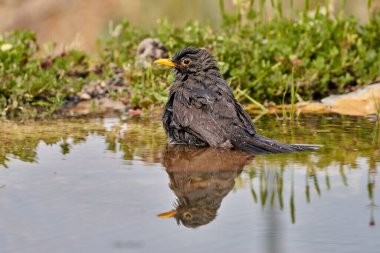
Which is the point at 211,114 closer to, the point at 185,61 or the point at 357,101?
the point at 185,61

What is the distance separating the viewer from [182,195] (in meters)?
4.30

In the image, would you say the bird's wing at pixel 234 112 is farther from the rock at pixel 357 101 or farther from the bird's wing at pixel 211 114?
the rock at pixel 357 101

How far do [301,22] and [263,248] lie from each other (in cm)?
614

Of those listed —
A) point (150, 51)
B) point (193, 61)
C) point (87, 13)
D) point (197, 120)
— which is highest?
point (87, 13)

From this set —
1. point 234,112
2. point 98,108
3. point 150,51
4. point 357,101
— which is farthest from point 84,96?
point 234,112

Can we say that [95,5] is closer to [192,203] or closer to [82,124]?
[82,124]

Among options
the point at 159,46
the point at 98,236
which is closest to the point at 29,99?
the point at 159,46

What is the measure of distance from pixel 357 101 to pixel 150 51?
91.9 inches

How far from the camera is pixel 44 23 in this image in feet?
47.0

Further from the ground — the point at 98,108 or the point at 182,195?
the point at 98,108

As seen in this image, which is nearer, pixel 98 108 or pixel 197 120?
pixel 197 120

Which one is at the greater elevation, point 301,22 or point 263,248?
point 301,22

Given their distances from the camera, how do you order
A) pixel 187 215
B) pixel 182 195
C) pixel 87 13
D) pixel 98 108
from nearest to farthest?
pixel 187 215
pixel 182 195
pixel 98 108
pixel 87 13

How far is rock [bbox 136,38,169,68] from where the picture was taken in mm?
8570
